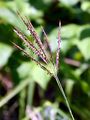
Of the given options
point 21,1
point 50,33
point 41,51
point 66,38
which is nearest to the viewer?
point 41,51

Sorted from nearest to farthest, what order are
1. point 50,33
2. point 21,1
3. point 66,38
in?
point 66,38 < point 50,33 < point 21,1

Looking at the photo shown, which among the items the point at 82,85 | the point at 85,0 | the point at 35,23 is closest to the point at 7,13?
the point at 35,23

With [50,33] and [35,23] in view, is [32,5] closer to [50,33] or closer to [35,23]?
[35,23]

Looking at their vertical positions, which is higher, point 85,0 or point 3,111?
point 85,0

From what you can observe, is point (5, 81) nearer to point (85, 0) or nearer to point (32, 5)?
point (32, 5)

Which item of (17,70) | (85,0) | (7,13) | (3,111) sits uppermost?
(7,13)

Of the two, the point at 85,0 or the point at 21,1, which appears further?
the point at 21,1
